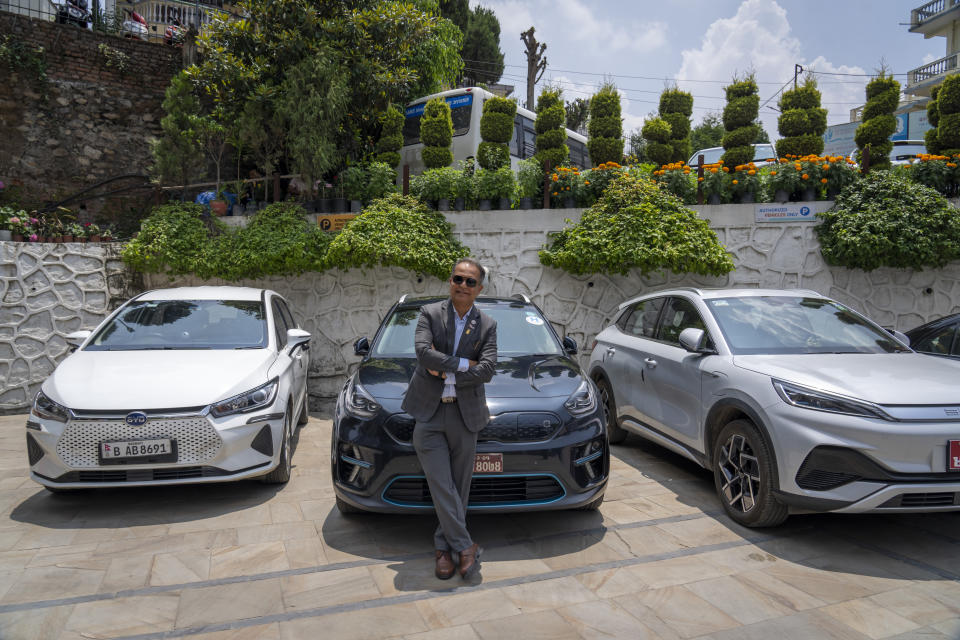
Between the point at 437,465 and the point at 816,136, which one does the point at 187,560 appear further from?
the point at 816,136

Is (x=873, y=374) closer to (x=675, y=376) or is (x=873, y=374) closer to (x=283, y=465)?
(x=675, y=376)

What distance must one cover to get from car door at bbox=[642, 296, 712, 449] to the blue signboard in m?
7.35

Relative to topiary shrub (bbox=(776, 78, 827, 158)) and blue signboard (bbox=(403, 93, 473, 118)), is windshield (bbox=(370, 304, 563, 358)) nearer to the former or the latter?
topiary shrub (bbox=(776, 78, 827, 158))

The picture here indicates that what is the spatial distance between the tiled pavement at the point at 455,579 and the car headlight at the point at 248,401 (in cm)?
73

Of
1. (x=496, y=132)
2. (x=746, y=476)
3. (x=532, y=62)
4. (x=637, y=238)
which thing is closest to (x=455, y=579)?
(x=746, y=476)

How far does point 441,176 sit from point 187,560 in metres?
6.69

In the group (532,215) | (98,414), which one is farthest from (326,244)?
(98,414)

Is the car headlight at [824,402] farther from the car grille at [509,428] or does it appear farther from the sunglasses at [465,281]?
the sunglasses at [465,281]

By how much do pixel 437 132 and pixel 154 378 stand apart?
21.6 feet

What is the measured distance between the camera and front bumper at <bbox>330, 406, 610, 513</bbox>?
3715 mm

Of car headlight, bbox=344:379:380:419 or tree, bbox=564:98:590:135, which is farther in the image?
tree, bbox=564:98:590:135

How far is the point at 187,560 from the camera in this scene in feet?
12.3

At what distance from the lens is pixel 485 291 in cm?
917

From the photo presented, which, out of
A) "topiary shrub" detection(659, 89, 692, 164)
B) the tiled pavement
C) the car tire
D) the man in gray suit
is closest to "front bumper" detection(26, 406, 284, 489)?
the tiled pavement
